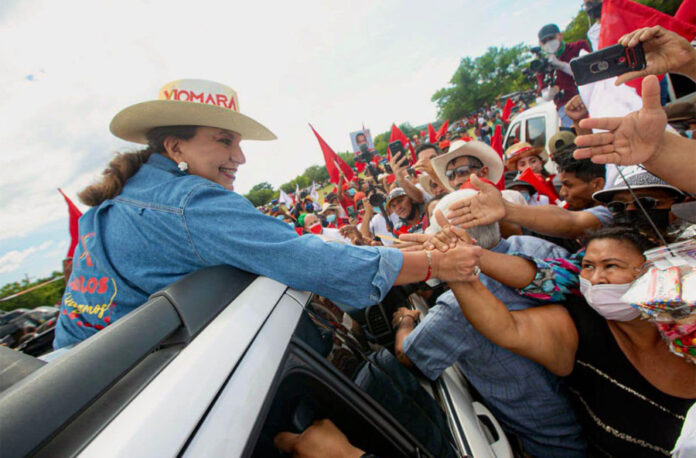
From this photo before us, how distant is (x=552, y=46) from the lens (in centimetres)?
485

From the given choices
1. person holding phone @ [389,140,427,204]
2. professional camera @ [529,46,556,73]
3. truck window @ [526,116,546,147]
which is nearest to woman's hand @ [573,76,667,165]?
person holding phone @ [389,140,427,204]

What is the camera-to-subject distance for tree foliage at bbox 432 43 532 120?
40.8 m

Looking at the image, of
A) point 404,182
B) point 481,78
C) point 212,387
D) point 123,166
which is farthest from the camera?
point 481,78

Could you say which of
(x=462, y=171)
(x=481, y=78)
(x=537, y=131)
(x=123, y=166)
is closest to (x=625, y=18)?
(x=462, y=171)

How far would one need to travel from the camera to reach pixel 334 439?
3.03ft

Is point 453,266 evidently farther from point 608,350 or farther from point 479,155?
point 479,155

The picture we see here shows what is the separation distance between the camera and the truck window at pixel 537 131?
6276mm

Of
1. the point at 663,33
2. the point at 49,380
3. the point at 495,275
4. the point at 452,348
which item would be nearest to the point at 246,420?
the point at 49,380

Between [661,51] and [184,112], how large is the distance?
257 cm

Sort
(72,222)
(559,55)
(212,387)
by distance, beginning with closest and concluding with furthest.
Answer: (212,387) < (72,222) < (559,55)

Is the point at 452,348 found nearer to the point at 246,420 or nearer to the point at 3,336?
the point at 246,420

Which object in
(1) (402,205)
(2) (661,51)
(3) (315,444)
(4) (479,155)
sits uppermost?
(2) (661,51)

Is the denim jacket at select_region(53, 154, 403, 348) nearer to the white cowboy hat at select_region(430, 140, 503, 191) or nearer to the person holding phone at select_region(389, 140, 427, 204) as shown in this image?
the white cowboy hat at select_region(430, 140, 503, 191)

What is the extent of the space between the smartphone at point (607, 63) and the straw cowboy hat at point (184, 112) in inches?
72.0
